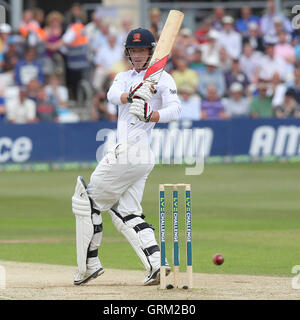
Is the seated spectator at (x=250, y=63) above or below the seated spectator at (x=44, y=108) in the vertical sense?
above

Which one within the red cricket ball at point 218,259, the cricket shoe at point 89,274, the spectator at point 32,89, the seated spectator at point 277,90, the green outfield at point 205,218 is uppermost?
the spectator at point 32,89

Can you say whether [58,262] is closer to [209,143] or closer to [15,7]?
[209,143]

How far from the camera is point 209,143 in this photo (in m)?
18.8

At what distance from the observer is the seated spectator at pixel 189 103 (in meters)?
18.5

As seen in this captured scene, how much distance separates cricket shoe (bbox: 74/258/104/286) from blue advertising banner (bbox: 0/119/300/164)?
1021cm

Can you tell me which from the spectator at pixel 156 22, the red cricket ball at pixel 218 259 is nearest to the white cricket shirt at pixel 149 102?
the red cricket ball at pixel 218 259

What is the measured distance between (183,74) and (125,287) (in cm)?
1205

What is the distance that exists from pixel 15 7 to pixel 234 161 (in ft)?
19.8

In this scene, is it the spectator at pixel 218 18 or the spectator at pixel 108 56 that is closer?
the spectator at pixel 108 56

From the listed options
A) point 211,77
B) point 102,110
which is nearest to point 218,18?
point 211,77

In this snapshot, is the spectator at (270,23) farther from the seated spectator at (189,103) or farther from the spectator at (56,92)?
the spectator at (56,92)

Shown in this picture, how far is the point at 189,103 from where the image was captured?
1862 cm

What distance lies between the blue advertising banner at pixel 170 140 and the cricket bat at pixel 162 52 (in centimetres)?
1031
